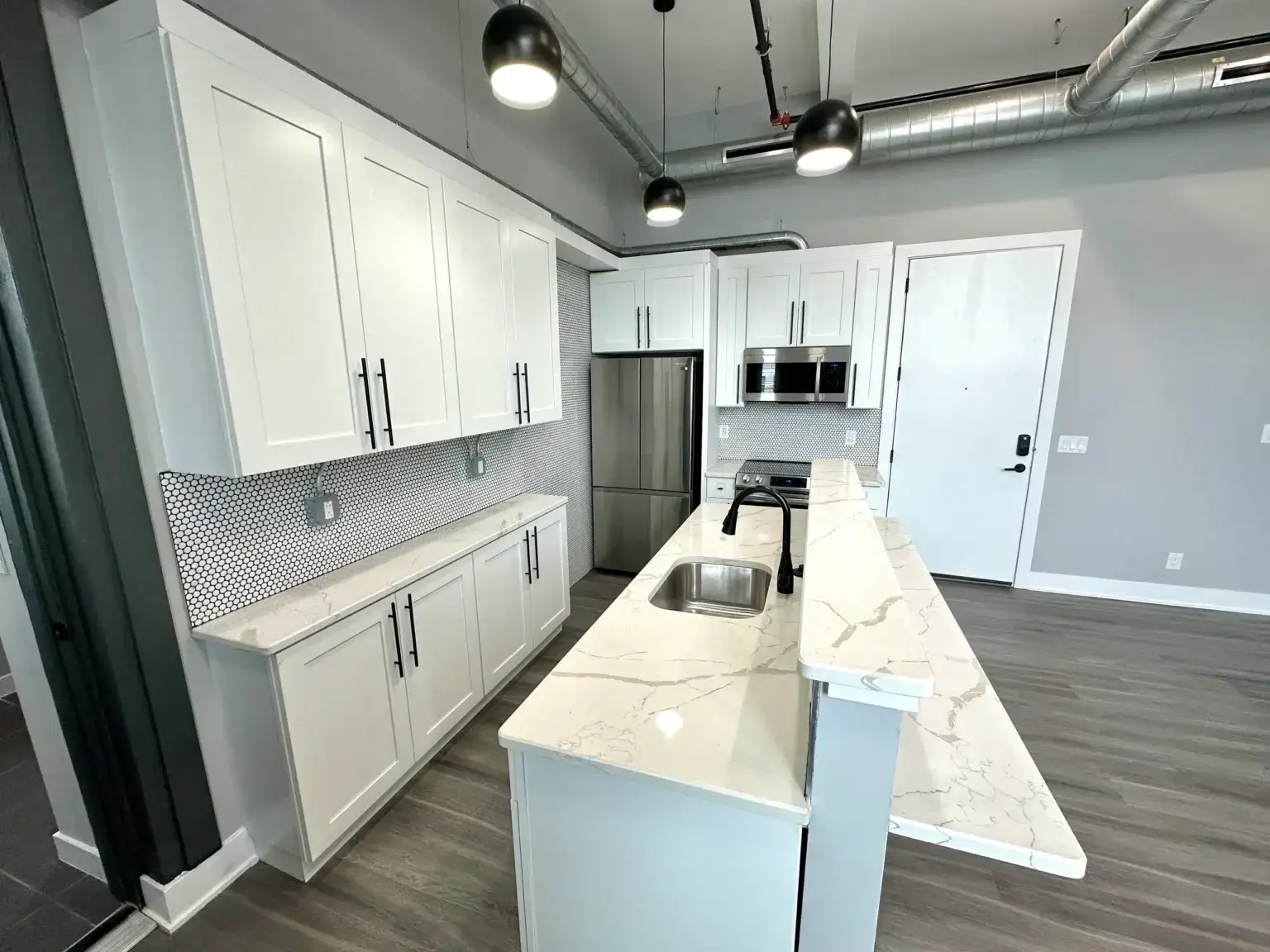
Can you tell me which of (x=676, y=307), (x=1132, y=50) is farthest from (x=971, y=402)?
(x=676, y=307)

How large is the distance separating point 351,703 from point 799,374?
3413 millimetres

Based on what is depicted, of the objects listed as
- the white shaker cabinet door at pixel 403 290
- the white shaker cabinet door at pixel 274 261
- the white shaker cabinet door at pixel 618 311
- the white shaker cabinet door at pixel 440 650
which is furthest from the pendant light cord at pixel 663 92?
the white shaker cabinet door at pixel 440 650

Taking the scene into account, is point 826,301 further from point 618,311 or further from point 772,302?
point 618,311

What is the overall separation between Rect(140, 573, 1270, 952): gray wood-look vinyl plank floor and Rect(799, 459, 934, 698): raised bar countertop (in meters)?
0.93

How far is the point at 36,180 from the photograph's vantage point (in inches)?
45.7

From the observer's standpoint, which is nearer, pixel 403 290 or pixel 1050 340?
pixel 403 290

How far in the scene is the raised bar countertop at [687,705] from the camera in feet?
3.00

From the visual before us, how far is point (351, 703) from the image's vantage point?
168cm

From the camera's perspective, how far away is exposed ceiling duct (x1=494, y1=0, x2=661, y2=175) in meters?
2.32

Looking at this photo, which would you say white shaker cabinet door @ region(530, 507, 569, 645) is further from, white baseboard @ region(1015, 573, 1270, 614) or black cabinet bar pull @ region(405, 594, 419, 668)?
white baseboard @ region(1015, 573, 1270, 614)

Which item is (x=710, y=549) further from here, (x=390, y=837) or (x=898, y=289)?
(x=898, y=289)

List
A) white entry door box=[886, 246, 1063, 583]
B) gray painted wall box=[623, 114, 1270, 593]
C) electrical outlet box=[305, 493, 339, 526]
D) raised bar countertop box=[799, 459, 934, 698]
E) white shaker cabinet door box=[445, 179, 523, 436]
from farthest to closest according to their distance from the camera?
1. white entry door box=[886, 246, 1063, 583]
2. gray painted wall box=[623, 114, 1270, 593]
3. white shaker cabinet door box=[445, 179, 523, 436]
4. electrical outlet box=[305, 493, 339, 526]
5. raised bar countertop box=[799, 459, 934, 698]

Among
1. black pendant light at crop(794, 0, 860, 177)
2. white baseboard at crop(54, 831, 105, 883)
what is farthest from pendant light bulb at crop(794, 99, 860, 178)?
white baseboard at crop(54, 831, 105, 883)

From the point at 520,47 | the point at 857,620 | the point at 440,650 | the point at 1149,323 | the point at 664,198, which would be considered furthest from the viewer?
the point at 1149,323
